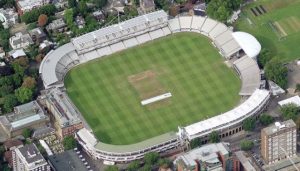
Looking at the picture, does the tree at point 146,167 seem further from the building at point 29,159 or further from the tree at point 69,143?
the building at point 29,159

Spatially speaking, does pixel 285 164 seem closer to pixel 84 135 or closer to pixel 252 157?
pixel 252 157

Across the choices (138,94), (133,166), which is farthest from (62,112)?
(133,166)

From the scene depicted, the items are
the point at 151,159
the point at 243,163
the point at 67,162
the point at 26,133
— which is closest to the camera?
the point at 243,163

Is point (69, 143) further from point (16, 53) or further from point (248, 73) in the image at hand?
point (248, 73)

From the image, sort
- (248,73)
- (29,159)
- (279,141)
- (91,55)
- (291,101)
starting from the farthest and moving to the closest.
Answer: (91,55), (248,73), (291,101), (279,141), (29,159)

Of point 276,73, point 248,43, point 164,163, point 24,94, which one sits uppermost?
point 24,94

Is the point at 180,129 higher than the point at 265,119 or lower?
higher

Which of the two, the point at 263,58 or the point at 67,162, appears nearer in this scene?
the point at 67,162
